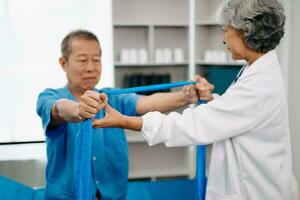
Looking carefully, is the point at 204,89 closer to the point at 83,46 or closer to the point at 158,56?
the point at 83,46

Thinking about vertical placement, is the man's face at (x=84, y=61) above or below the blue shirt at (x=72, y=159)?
above

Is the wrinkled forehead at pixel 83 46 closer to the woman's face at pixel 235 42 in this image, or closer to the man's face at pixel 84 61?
the man's face at pixel 84 61

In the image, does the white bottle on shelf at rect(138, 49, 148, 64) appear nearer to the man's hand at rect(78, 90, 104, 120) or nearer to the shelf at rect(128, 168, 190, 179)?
the shelf at rect(128, 168, 190, 179)

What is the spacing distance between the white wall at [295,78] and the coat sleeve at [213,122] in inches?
70.2

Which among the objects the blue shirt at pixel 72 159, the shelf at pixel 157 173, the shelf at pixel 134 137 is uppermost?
the blue shirt at pixel 72 159

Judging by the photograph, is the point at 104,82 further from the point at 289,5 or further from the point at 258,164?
the point at 258,164

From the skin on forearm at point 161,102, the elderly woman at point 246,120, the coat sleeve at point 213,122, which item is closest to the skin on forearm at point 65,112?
the elderly woman at point 246,120

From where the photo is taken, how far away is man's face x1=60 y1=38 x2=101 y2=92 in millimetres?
1589

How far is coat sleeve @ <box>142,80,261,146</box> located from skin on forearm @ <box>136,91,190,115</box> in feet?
1.51

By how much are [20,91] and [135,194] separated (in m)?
1.66

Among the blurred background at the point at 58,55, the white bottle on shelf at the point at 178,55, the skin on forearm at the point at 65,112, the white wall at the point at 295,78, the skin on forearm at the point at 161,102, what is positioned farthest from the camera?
the white bottle on shelf at the point at 178,55

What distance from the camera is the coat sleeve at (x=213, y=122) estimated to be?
120cm

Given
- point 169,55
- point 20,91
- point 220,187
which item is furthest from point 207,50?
point 220,187

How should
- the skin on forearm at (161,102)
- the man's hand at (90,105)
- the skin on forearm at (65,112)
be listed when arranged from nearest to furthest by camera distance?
the man's hand at (90,105), the skin on forearm at (65,112), the skin on forearm at (161,102)
